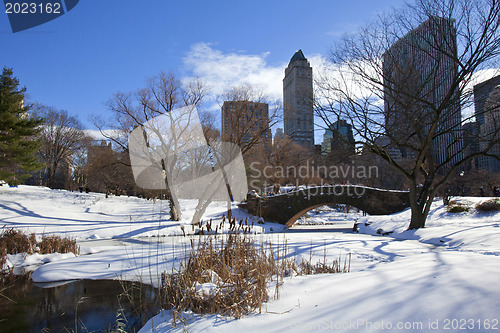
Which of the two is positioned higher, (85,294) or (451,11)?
(451,11)

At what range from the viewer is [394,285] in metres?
3.09

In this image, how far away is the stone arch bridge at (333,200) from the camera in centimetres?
2436

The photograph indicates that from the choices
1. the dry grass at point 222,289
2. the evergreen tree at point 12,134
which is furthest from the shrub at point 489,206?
the evergreen tree at point 12,134

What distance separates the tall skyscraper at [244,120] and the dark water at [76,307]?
52.2 feet

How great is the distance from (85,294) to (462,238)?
10.9 meters

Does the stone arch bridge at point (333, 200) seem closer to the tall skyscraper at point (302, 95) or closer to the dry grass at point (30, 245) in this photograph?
the tall skyscraper at point (302, 95)

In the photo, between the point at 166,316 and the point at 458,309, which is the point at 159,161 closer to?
the point at 166,316

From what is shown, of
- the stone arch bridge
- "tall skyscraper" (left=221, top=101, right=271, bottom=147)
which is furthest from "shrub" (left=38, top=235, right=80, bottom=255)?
the stone arch bridge

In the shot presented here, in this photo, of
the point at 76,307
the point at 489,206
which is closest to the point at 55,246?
the point at 76,307

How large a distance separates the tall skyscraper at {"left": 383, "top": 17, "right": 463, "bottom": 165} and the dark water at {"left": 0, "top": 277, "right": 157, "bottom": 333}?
34.1 feet

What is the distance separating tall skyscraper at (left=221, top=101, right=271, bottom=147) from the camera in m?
21.3

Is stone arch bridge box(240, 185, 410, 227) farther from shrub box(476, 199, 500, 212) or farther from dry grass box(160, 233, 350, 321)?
dry grass box(160, 233, 350, 321)

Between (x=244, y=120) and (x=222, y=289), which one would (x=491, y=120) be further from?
(x=222, y=289)

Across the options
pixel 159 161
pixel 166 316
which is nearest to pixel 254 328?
pixel 166 316
